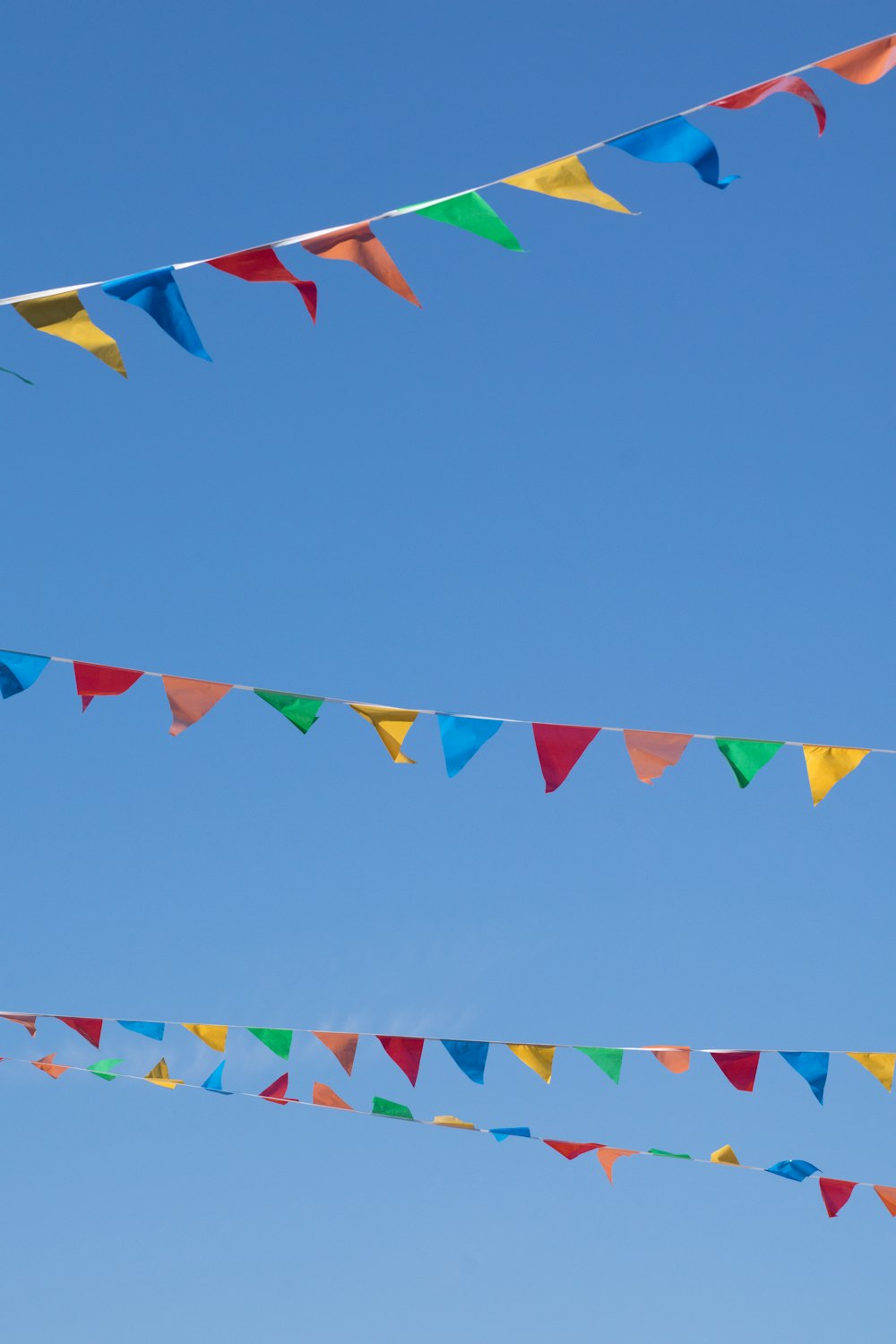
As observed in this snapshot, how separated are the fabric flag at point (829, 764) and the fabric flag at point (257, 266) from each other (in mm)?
2817

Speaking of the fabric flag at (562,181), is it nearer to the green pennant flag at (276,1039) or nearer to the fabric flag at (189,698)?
the fabric flag at (189,698)

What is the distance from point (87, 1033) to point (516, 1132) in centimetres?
194

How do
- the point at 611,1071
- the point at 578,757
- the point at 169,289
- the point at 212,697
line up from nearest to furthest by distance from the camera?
the point at 169,289 → the point at 212,697 → the point at 578,757 → the point at 611,1071

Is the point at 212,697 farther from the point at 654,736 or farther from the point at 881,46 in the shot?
the point at 881,46

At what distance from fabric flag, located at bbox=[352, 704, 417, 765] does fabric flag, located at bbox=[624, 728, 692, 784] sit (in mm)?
876

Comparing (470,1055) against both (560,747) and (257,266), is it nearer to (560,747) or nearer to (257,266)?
(560,747)

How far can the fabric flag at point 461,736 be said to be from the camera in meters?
5.99

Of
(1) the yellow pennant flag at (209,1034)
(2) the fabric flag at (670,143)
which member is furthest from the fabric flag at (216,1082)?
(2) the fabric flag at (670,143)

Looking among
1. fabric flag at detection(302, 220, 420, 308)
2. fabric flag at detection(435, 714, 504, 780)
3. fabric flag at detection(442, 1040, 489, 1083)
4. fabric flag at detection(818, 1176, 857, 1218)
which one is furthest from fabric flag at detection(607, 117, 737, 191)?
fabric flag at detection(818, 1176, 857, 1218)

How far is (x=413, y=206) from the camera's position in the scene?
15.1ft

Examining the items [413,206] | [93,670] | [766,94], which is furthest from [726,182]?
[93,670]

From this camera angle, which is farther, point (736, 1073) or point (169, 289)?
Answer: point (736, 1073)


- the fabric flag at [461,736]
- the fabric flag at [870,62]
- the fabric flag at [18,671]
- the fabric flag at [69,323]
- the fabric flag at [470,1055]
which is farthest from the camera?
the fabric flag at [470,1055]

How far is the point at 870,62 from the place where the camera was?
15.4ft
